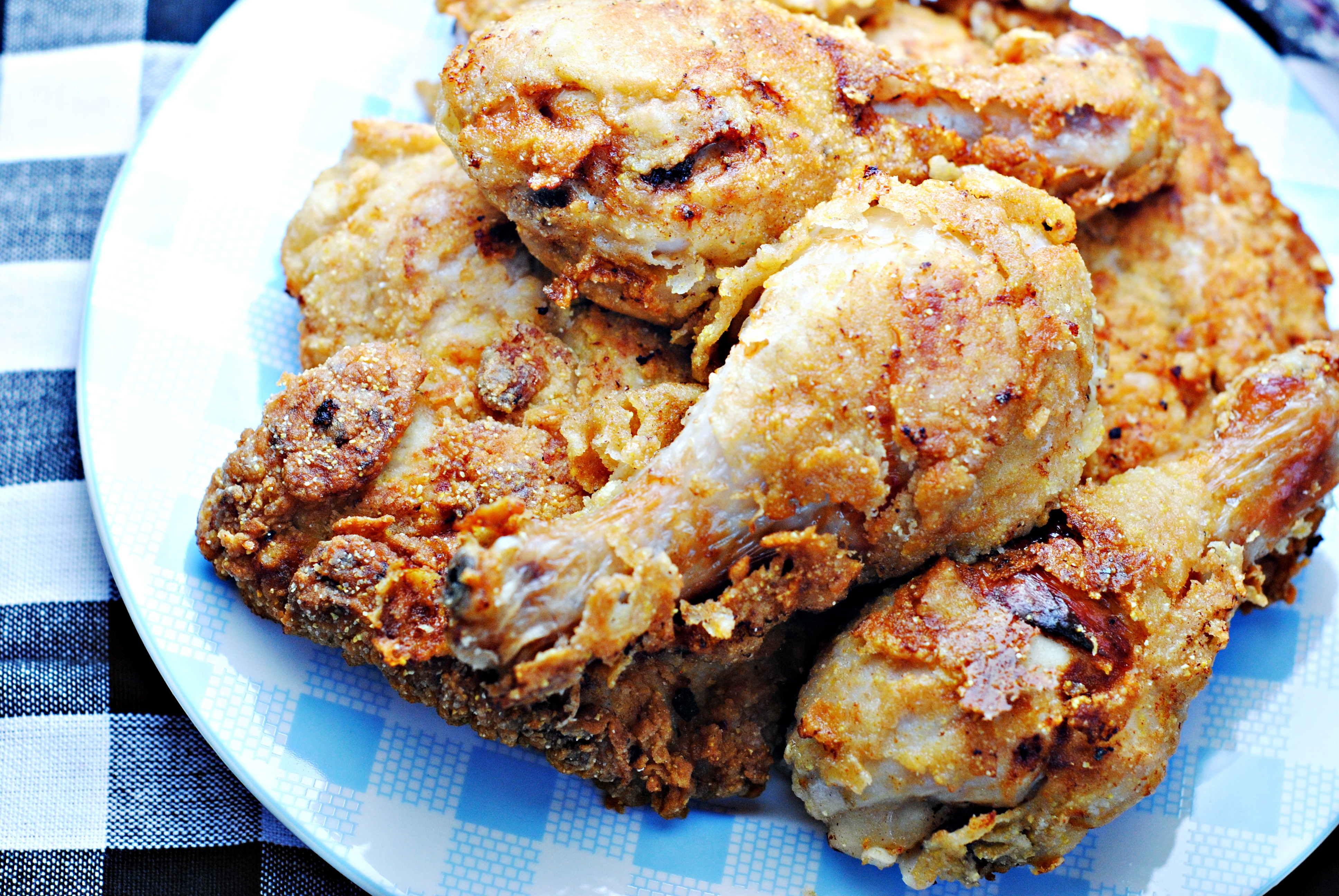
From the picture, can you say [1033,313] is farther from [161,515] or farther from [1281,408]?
[161,515]

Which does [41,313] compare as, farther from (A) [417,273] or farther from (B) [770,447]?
(B) [770,447]

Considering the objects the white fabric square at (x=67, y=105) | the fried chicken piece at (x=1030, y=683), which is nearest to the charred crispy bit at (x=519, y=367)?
the fried chicken piece at (x=1030, y=683)

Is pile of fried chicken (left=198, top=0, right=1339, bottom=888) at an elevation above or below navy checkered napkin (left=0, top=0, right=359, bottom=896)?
above

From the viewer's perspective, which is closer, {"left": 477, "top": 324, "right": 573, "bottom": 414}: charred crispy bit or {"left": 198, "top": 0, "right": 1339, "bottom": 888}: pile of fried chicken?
{"left": 198, "top": 0, "right": 1339, "bottom": 888}: pile of fried chicken

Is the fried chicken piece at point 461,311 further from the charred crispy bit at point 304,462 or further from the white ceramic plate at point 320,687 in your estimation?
the white ceramic plate at point 320,687

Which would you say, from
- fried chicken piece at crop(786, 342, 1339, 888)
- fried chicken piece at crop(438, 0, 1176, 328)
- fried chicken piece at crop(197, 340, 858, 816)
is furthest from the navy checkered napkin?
fried chicken piece at crop(438, 0, 1176, 328)

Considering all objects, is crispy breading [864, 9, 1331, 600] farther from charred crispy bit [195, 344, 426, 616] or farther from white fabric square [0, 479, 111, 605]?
white fabric square [0, 479, 111, 605]

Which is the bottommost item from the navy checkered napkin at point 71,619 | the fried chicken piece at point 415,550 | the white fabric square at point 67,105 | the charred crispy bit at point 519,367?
the navy checkered napkin at point 71,619
